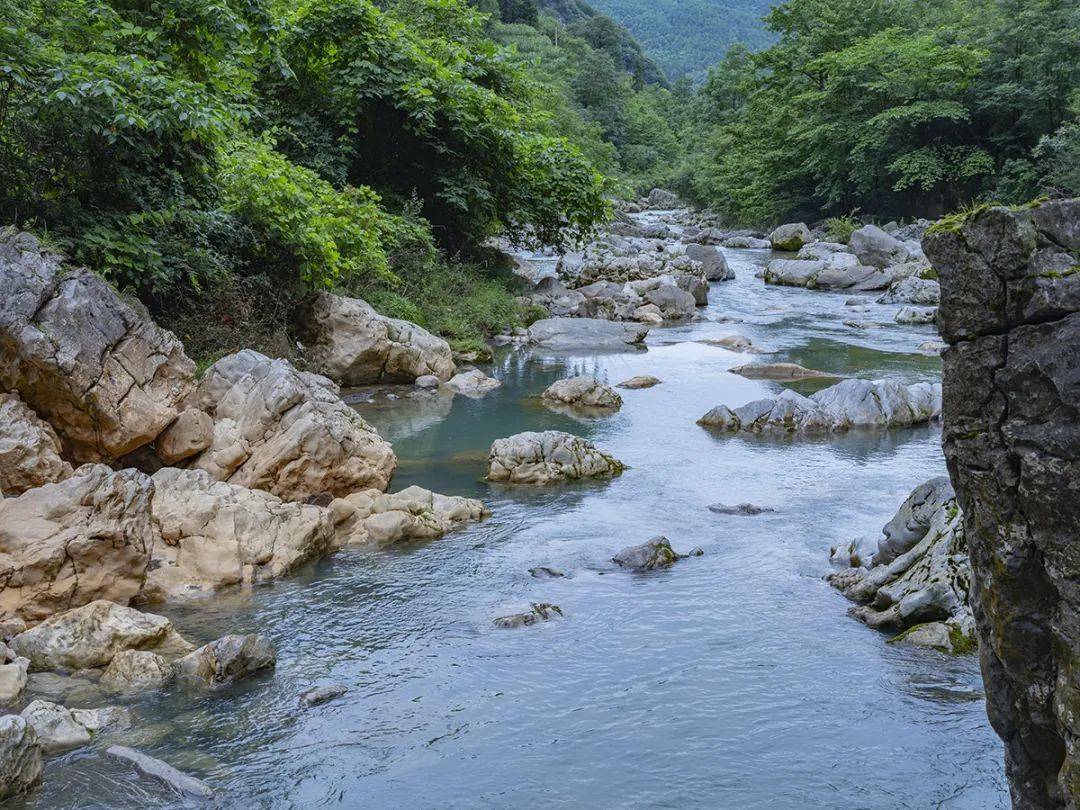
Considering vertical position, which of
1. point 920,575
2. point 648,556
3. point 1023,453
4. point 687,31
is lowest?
point 648,556

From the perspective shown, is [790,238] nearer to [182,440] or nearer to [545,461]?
[545,461]

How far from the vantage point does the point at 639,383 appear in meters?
17.7

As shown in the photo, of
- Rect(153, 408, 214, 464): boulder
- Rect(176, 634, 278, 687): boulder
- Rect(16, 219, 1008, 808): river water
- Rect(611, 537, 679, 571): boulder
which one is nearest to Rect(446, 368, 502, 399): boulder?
Rect(16, 219, 1008, 808): river water

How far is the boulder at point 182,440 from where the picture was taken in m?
10.3

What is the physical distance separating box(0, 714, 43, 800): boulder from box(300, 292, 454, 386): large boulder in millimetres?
10758

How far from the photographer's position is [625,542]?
399 inches

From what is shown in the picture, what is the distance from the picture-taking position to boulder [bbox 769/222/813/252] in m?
40.2

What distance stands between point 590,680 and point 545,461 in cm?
541

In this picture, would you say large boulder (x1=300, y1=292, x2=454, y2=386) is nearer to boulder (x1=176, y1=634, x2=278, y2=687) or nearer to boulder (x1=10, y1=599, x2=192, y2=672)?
boulder (x1=10, y1=599, x2=192, y2=672)

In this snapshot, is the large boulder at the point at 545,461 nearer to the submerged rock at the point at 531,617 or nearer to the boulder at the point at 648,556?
the boulder at the point at 648,556

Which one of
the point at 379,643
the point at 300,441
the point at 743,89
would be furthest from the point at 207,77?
the point at 743,89

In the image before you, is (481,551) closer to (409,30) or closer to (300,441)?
(300,441)

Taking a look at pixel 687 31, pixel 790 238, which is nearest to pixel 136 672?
pixel 790 238

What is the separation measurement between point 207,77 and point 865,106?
3752 centimetres
